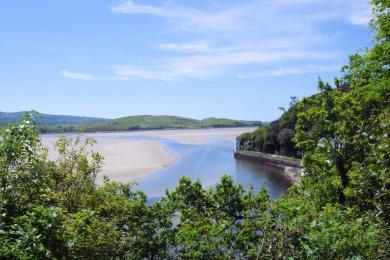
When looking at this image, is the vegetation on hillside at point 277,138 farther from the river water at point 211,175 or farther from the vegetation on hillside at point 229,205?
the vegetation on hillside at point 229,205

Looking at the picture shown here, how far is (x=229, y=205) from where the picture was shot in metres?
14.3

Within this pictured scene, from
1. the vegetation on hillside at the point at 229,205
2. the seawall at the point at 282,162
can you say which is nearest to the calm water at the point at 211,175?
the seawall at the point at 282,162

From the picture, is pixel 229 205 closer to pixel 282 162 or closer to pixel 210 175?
pixel 210 175

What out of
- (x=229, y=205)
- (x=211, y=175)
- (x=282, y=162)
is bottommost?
(x=211, y=175)

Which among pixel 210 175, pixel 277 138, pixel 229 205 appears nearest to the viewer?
pixel 229 205

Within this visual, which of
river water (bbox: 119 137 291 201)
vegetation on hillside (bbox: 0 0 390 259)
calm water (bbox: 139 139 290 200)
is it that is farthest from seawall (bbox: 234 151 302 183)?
vegetation on hillside (bbox: 0 0 390 259)

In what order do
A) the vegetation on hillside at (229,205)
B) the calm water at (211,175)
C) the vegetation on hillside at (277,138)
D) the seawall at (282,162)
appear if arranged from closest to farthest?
the vegetation on hillside at (229,205) < the calm water at (211,175) < the seawall at (282,162) < the vegetation on hillside at (277,138)

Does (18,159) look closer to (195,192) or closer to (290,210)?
(290,210)

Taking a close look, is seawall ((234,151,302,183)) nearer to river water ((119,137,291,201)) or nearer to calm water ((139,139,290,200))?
river water ((119,137,291,201))

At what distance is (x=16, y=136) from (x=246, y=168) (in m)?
76.2

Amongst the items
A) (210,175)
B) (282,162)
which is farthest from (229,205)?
(282,162)

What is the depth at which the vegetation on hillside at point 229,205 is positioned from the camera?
5992mm

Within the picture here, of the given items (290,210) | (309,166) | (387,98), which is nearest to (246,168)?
(309,166)

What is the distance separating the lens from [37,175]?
26.9ft
